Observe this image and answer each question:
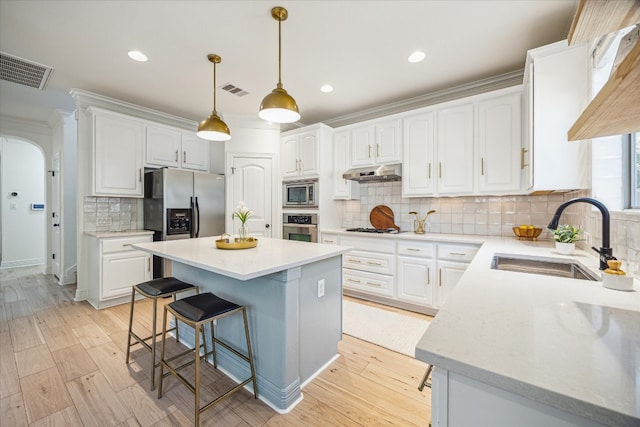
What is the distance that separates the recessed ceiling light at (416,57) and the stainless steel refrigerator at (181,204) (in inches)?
119

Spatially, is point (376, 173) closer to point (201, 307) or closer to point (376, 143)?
point (376, 143)

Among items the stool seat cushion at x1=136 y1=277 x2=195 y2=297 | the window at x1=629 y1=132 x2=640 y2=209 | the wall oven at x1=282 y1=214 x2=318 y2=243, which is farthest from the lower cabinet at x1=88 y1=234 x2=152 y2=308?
the window at x1=629 y1=132 x2=640 y2=209

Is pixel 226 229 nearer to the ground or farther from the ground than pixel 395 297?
farther from the ground

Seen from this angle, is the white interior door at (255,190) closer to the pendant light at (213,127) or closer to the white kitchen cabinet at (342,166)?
the white kitchen cabinet at (342,166)

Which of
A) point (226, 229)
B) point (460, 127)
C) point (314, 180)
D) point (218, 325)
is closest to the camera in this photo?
point (218, 325)

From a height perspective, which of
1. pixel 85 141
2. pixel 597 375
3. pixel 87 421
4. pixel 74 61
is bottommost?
pixel 87 421

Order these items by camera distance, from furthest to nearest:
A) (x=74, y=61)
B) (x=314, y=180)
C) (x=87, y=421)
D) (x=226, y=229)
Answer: (x=226, y=229)
(x=314, y=180)
(x=74, y=61)
(x=87, y=421)

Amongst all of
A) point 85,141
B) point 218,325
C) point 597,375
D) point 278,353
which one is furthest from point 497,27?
point 85,141

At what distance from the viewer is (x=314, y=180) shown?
3.91 metres

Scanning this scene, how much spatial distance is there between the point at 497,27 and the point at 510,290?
2.30 metres

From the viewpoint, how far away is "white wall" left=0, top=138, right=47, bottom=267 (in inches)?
207

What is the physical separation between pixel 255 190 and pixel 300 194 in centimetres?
74

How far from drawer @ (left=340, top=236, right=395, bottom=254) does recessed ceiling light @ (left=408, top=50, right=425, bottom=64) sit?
1.92 metres

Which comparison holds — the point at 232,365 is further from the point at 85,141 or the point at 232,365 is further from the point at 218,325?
the point at 85,141
